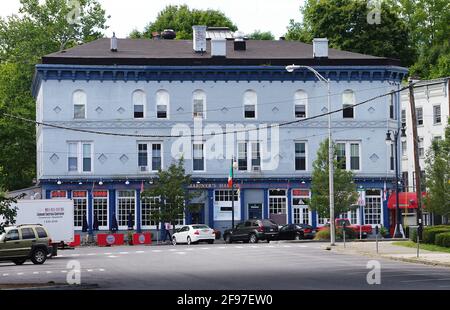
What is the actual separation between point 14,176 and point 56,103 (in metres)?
18.0

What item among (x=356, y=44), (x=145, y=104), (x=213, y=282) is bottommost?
(x=213, y=282)

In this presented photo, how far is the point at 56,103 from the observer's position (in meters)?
75.1

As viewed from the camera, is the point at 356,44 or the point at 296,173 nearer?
the point at 296,173

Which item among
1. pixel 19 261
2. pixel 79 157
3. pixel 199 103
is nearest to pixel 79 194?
pixel 79 157

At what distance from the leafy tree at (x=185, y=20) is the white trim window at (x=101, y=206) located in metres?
29.9

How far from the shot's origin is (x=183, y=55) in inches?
3103

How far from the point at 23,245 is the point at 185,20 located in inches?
2467

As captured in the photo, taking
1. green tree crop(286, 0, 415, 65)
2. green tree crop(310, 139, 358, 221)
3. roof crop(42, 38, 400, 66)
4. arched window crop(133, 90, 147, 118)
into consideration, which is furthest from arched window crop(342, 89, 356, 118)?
green tree crop(286, 0, 415, 65)

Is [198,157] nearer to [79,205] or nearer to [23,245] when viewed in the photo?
[79,205]

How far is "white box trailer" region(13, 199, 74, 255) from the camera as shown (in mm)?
54688
